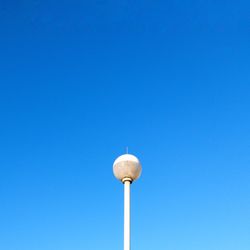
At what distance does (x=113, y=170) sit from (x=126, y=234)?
7.25 feet

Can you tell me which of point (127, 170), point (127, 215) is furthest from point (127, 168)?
point (127, 215)

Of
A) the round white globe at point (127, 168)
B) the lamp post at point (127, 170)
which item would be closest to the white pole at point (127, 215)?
the lamp post at point (127, 170)

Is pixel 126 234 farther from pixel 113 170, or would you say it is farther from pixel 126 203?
pixel 113 170

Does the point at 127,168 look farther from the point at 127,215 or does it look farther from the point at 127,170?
the point at 127,215

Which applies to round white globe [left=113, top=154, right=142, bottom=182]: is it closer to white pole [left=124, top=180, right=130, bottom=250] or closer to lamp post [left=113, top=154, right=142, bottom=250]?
lamp post [left=113, top=154, right=142, bottom=250]

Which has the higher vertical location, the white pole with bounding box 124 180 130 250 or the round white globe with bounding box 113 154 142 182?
the round white globe with bounding box 113 154 142 182

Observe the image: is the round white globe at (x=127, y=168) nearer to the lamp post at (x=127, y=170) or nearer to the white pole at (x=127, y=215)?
the lamp post at (x=127, y=170)

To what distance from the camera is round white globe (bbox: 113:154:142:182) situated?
14.4 meters

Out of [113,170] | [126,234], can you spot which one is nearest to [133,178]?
[113,170]

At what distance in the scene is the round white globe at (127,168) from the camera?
14.4m

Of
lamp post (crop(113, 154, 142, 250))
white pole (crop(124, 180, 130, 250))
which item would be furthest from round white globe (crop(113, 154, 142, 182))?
white pole (crop(124, 180, 130, 250))

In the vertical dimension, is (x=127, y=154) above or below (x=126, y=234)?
above

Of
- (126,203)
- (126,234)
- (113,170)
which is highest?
(113,170)

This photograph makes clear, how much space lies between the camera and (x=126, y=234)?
13328mm
